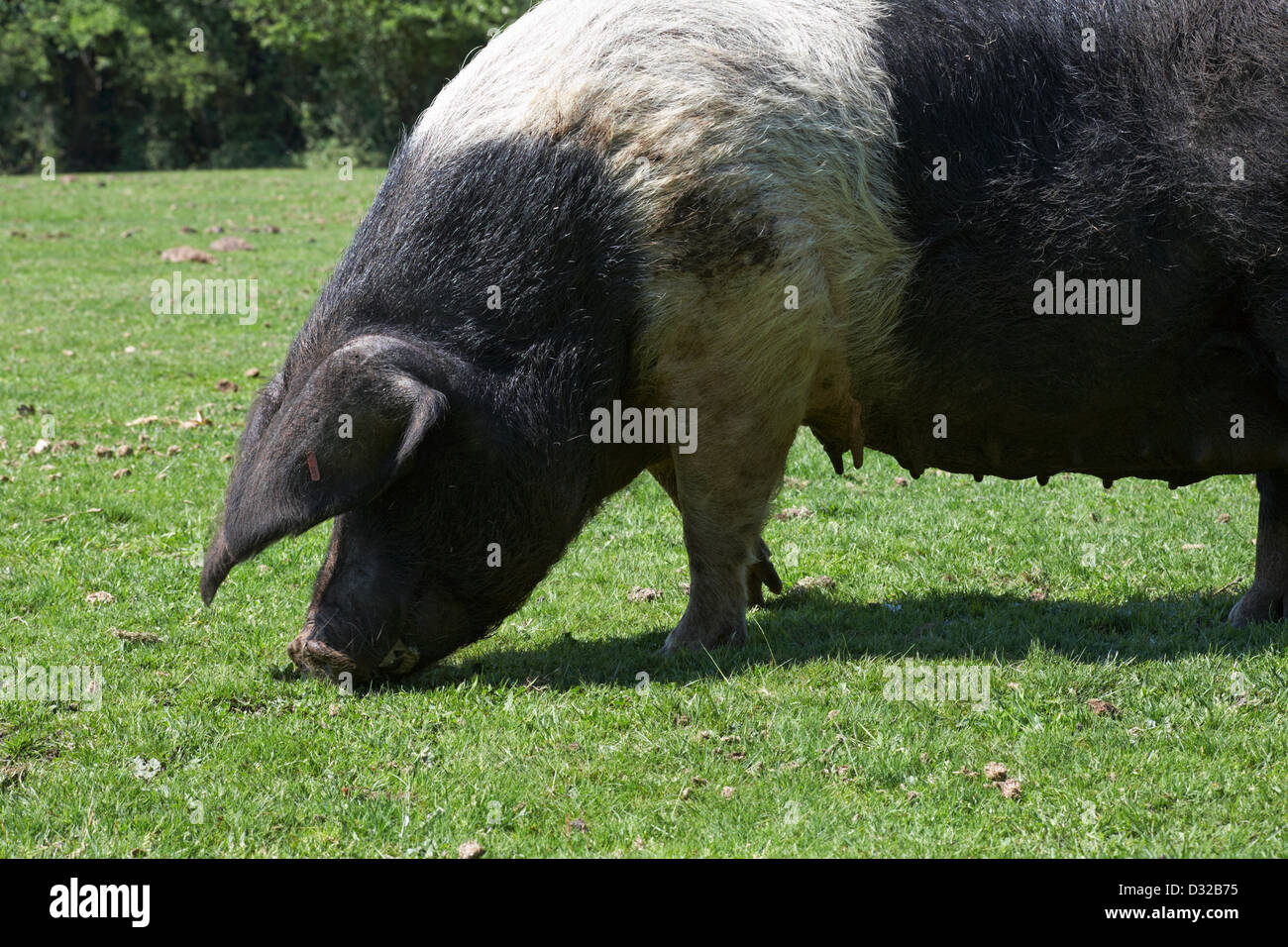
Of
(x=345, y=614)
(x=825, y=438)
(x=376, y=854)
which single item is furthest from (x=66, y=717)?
(x=825, y=438)

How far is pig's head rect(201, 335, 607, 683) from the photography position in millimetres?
5500

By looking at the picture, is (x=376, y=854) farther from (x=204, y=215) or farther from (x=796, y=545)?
(x=204, y=215)

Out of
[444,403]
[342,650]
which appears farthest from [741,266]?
[342,650]

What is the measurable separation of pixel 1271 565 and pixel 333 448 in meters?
4.40

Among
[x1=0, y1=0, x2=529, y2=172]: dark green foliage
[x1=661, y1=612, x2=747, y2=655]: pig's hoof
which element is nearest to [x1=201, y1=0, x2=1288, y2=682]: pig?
[x1=661, y1=612, x2=747, y2=655]: pig's hoof

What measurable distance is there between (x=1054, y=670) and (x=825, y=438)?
1.53 meters

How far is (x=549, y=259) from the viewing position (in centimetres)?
570

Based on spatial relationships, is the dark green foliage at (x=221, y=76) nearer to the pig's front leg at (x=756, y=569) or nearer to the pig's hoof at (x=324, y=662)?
the pig's front leg at (x=756, y=569)

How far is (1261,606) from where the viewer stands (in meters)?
6.62

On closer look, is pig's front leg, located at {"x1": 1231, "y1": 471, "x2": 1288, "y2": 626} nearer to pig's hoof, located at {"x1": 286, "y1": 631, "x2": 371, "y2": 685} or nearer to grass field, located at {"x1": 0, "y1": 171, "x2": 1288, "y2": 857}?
grass field, located at {"x1": 0, "y1": 171, "x2": 1288, "y2": 857}

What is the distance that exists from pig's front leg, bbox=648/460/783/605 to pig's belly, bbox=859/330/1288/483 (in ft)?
3.24

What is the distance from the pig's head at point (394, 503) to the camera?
18.0 feet

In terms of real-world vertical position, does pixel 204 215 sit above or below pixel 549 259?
above

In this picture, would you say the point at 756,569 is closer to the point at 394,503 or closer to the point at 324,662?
the point at 394,503
